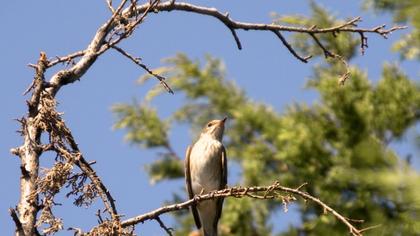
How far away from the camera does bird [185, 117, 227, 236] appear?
7469 mm

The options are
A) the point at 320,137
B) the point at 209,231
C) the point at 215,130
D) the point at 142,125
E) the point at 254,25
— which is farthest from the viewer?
the point at 142,125

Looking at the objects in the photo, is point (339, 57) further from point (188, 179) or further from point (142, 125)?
point (142, 125)

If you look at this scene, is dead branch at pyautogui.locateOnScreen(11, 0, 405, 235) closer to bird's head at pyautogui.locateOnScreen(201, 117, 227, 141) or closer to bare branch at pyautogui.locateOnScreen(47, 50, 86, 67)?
bare branch at pyautogui.locateOnScreen(47, 50, 86, 67)

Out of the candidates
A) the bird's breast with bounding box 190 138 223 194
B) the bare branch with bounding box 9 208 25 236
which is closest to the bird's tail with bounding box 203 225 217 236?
the bird's breast with bounding box 190 138 223 194

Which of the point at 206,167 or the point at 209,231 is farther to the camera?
the point at 206,167

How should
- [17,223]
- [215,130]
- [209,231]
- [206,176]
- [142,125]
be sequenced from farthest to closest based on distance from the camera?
[142,125]
[215,130]
[206,176]
[209,231]
[17,223]

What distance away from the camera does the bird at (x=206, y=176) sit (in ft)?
24.5

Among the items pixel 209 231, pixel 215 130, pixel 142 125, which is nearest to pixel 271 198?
pixel 209 231

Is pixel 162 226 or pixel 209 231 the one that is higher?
pixel 209 231

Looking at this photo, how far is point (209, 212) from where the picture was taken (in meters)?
7.47

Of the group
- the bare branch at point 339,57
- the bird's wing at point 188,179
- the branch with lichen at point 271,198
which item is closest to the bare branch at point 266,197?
the branch with lichen at point 271,198

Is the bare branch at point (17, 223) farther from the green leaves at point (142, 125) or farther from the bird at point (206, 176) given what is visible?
the green leaves at point (142, 125)

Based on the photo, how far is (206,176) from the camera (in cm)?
771

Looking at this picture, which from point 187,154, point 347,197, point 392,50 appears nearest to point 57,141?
point 187,154
